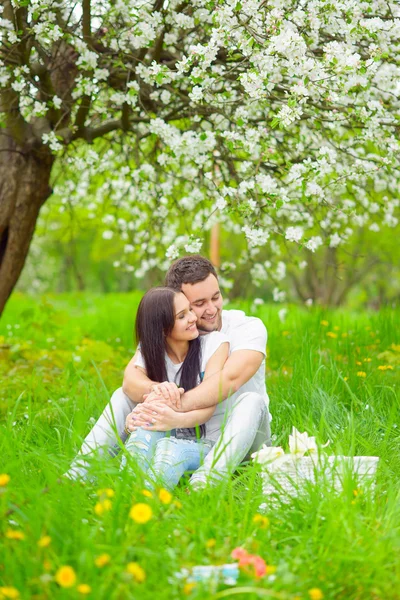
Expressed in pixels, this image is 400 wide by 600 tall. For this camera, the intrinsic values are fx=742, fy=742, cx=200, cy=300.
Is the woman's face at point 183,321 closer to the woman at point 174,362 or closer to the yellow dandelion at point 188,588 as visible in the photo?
the woman at point 174,362

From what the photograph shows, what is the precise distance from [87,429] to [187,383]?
0.65 m

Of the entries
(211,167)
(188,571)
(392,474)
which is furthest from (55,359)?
(188,571)

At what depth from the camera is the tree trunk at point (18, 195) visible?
18.9ft

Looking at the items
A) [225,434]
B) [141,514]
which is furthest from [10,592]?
[225,434]

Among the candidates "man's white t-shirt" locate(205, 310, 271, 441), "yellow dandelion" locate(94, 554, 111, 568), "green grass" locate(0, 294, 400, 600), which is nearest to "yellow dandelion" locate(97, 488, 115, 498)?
"green grass" locate(0, 294, 400, 600)

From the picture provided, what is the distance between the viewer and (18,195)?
229 inches

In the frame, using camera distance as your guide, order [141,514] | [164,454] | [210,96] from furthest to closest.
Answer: [210,96] → [164,454] → [141,514]

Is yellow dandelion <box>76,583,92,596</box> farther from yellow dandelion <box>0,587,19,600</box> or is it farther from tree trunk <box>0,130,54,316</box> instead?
tree trunk <box>0,130,54,316</box>

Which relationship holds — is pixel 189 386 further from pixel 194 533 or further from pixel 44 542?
pixel 44 542

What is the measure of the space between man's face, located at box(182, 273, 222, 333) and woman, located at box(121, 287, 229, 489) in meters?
0.10

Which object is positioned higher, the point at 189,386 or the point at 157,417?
the point at 189,386

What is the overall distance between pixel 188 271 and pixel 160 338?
0.40m

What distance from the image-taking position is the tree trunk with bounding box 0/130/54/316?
5773 millimetres

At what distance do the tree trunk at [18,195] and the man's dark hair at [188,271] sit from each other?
218cm
